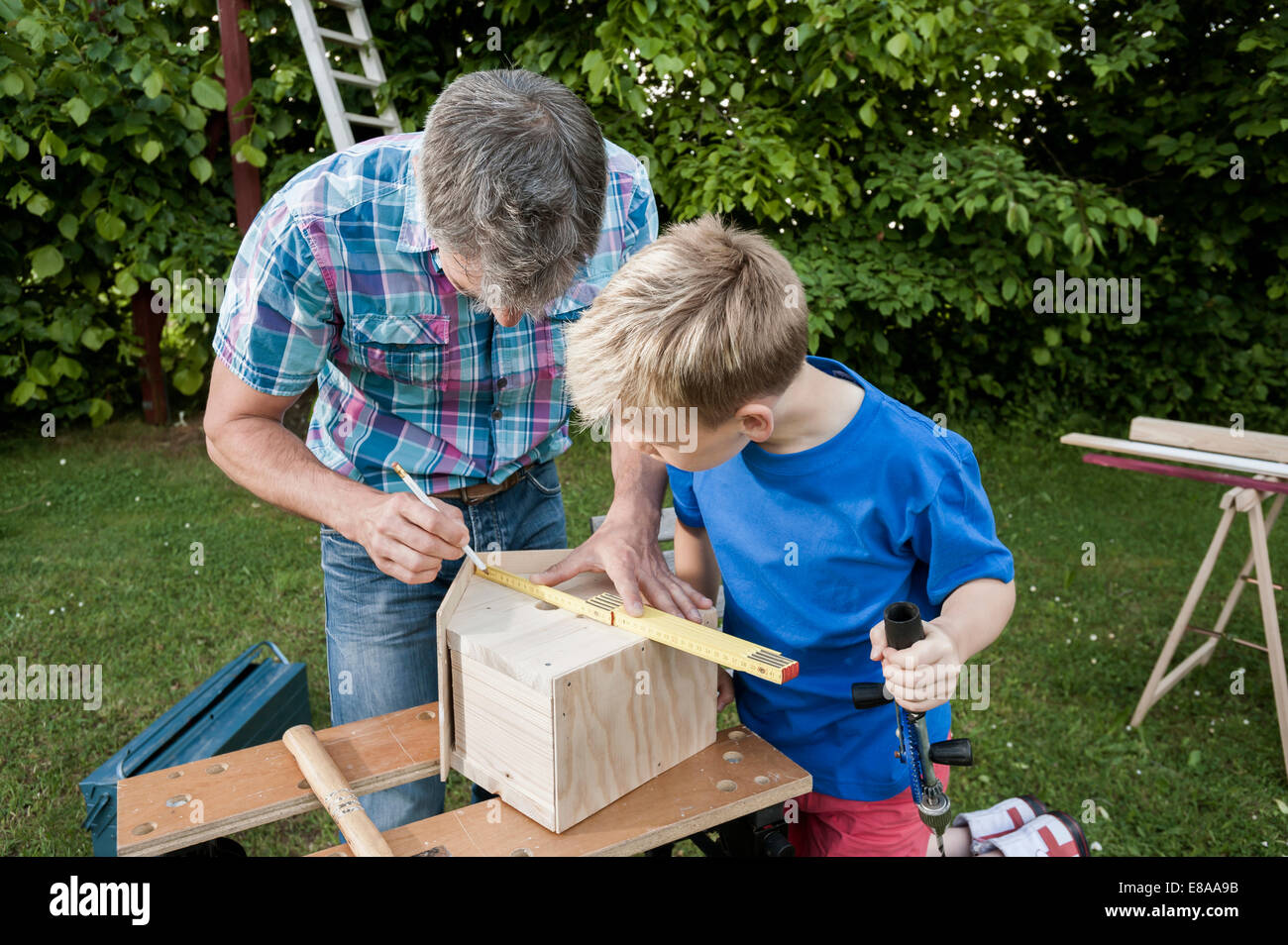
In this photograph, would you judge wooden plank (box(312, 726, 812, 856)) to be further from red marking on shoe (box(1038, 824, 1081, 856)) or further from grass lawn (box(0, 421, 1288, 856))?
grass lawn (box(0, 421, 1288, 856))

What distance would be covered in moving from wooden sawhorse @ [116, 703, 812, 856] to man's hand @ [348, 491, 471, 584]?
34cm

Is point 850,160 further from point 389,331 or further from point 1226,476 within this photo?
point 389,331

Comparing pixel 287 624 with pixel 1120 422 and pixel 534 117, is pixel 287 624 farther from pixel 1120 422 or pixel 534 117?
pixel 1120 422

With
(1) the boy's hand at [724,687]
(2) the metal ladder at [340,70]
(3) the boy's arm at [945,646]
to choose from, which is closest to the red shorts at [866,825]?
(1) the boy's hand at [724,687]

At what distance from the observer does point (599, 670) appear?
1.53m

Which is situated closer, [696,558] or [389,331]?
[389,331]

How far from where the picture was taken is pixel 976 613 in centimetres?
163

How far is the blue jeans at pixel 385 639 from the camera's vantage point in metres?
2.19

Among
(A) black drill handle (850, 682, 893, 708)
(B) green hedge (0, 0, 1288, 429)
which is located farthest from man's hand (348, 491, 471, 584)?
(B) green hedge (0, 0, 1288, 429)

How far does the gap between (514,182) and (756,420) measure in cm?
59

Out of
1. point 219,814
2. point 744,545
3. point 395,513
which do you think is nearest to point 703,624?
point 744,545

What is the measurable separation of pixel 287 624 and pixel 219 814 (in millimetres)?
3337

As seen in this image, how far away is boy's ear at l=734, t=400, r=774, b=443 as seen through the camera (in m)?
1.64

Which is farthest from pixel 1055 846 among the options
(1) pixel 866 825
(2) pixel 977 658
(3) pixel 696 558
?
(2) pixel 977 658
